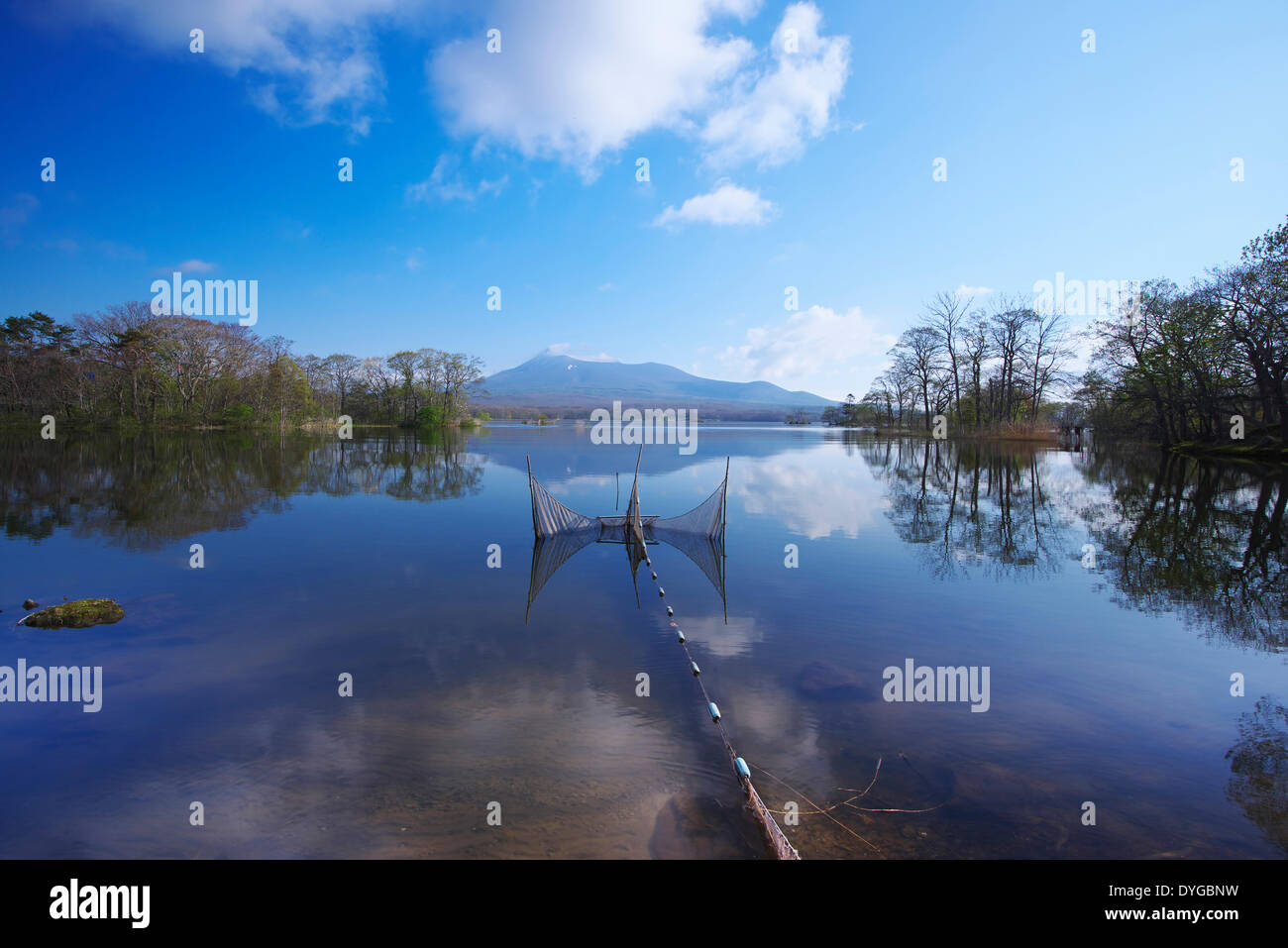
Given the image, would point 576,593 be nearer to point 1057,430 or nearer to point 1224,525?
point 1224,525

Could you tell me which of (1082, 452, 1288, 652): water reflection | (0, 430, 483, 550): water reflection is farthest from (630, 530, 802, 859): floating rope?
(0, 430, 483, 550): water reflection

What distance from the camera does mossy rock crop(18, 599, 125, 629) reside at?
320 inches

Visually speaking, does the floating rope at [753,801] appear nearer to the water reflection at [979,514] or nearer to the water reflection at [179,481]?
the water reflection at [979,514]

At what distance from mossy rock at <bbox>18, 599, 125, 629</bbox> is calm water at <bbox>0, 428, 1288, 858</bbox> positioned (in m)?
0.26

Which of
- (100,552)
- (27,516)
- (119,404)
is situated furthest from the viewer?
(119,404)

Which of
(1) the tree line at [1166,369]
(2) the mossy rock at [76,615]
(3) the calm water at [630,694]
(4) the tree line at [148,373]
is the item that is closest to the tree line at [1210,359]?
(1) the tree line at [1166,369]

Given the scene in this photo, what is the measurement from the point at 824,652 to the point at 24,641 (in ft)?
34.1

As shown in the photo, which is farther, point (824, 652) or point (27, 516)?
point (27, 516)

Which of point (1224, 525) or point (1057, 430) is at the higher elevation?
point (1057, 430)

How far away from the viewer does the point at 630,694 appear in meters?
6.44

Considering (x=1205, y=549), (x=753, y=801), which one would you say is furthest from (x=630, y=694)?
(x=1205, y=549)

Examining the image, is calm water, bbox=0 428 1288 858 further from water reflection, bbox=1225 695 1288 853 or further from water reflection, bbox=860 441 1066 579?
water reflection, bbox=860 441 1066 579
